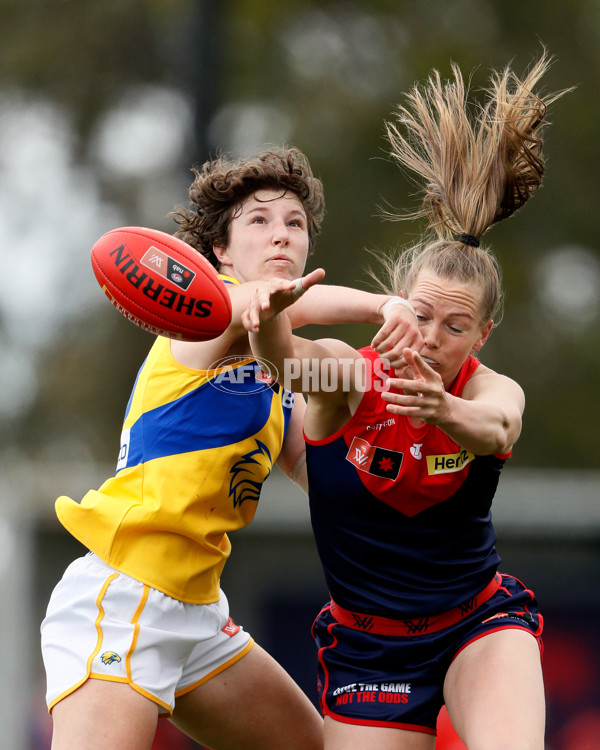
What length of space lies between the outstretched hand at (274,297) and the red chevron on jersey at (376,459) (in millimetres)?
770

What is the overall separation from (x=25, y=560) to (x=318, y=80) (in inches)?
372

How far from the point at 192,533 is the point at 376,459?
72cm

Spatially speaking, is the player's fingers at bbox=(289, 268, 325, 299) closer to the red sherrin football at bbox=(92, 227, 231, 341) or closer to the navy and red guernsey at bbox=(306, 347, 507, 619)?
the red sherrin football at bbox=(92, 227, 231, 341)

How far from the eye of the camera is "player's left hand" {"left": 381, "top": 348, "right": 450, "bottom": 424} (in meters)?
3.39

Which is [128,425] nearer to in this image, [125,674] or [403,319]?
[125,674]

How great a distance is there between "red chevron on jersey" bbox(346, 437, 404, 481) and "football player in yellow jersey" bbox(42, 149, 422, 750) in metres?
0.38

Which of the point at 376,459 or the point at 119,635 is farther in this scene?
the point at 376,459

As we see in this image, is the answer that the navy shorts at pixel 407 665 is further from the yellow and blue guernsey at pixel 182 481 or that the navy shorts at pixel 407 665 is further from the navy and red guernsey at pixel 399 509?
the yellow and blue guernsey at pixel 182 481

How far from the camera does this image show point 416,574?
4121 mm

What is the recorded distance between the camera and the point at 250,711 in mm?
4301

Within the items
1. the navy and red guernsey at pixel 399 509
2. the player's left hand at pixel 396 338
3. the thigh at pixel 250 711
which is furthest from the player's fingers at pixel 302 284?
the thigh at pixel 250 711

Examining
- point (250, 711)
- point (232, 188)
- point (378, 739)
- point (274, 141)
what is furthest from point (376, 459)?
point (274, 141)

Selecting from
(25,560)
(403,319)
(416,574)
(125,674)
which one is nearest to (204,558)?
(125,674)

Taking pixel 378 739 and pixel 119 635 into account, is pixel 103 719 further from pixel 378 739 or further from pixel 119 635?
pixel 378 739
